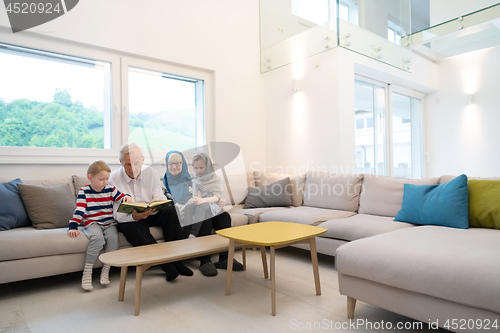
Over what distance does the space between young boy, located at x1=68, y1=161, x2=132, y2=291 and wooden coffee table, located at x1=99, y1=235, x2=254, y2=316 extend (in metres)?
0.35

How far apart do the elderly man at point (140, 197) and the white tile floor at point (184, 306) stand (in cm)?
34

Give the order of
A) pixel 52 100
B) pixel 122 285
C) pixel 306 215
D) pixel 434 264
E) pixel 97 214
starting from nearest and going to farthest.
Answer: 1. pixel 434 264
2. pixel 122 285
3. pixel 97 214
4. pixel 306 215
5. pixel 52 100

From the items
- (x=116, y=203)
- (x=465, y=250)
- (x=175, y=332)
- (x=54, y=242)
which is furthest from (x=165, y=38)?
(x=465, y=250)

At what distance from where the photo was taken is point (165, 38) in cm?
373

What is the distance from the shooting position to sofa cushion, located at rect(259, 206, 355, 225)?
9.43ft

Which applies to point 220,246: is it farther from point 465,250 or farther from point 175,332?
point 465,250

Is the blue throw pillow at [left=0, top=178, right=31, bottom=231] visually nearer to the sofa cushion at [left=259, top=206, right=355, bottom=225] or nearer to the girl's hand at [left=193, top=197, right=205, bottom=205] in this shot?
the girl's hand at [left=193, top=197, right=205, bottom=205]

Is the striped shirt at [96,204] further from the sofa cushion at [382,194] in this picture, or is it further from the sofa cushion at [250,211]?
the sofa cushion at [382,194]

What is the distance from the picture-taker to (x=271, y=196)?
3.67 meters

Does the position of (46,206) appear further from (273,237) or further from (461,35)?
(461,35)

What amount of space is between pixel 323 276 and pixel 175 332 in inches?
50.0

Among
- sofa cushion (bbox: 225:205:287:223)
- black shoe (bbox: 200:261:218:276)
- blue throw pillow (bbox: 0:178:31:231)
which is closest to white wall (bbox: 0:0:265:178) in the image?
blue throw pillow (bbox: 0:178:31:231)

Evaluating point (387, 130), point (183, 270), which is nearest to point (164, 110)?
point (183, 270)

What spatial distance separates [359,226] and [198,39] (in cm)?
295
